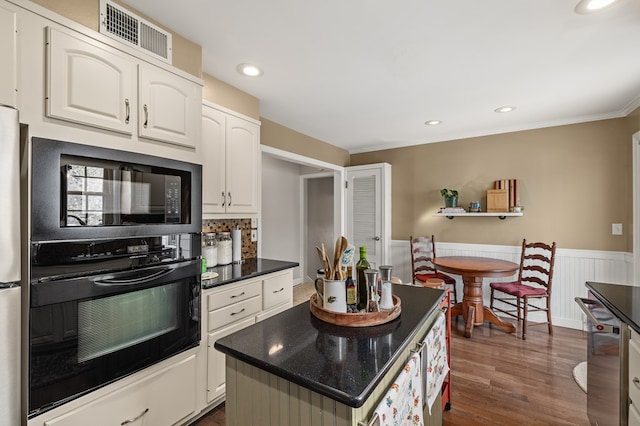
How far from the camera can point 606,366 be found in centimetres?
A: 150

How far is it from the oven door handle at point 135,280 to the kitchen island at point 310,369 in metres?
0.73

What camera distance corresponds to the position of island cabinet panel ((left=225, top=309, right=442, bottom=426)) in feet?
2.75

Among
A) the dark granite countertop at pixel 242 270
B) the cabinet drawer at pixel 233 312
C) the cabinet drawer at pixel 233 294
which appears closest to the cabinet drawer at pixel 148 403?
the cabinet drawer at pixel 233 312

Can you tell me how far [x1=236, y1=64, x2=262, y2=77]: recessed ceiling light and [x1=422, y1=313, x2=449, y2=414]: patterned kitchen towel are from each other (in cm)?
214

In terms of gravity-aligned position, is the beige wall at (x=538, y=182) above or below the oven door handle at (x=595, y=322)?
above

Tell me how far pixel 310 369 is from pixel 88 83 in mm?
1609

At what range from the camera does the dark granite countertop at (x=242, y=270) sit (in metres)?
2.02

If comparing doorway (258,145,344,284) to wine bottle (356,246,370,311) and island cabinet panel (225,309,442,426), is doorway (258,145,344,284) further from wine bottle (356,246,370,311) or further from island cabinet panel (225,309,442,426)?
island cabinet panel (225,309,442,426)

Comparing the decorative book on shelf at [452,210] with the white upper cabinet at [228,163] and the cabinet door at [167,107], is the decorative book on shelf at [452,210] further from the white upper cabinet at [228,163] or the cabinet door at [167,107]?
the cabinet door at [167,107]

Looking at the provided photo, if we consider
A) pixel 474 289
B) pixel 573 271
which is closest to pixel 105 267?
pixel 474 289

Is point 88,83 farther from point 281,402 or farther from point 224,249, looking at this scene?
point 281,402

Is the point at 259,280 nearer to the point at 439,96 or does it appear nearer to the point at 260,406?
the point at 260,406

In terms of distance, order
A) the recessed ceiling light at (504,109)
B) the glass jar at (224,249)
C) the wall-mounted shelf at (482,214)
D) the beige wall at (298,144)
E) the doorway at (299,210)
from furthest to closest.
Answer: the doorway at (299,210) < the wall-mounted shelf at (482,214) < the beige wall at (298,144) < the recessed ceiling light at (504,109) < the glass jar at (224,249)

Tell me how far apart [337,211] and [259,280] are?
262 cm
